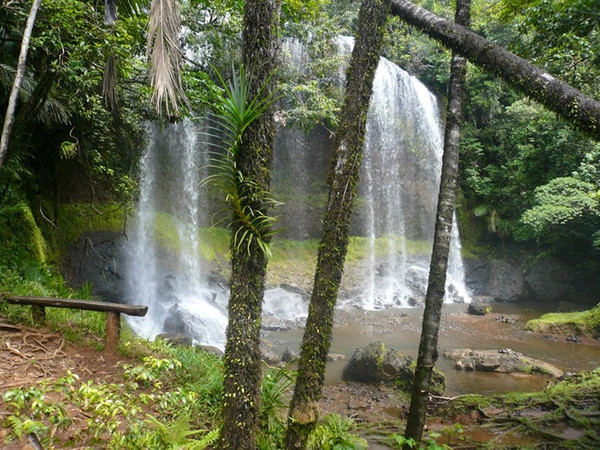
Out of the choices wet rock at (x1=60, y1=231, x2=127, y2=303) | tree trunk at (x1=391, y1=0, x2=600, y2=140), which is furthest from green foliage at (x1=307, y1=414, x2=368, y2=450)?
wet rock at (x1=60, y1=231, x2=127, y2=303)

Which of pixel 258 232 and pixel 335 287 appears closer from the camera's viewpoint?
pixel 258 232

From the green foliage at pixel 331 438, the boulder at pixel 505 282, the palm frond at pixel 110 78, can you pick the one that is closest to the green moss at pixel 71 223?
the palm frond at pixel 110 78

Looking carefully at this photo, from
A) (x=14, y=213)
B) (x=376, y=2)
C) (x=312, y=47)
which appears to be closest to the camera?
(x=376, y=2)

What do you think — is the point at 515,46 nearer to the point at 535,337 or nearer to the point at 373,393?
the point at 373,393

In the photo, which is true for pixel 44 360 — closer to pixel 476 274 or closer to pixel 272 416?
pixel 272 416

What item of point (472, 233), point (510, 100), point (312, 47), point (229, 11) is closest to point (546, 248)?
point (472, 233)

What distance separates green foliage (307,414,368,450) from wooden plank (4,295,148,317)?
218cm

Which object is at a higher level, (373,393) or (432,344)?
(432,344)

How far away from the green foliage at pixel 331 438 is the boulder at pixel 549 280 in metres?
16.4

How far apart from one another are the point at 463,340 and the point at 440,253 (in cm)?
864

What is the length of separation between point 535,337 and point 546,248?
25.0 ft

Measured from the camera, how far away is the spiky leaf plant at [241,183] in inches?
113

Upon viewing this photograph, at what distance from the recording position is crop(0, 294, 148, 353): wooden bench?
4.59 m

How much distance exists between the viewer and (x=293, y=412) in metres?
3.31
